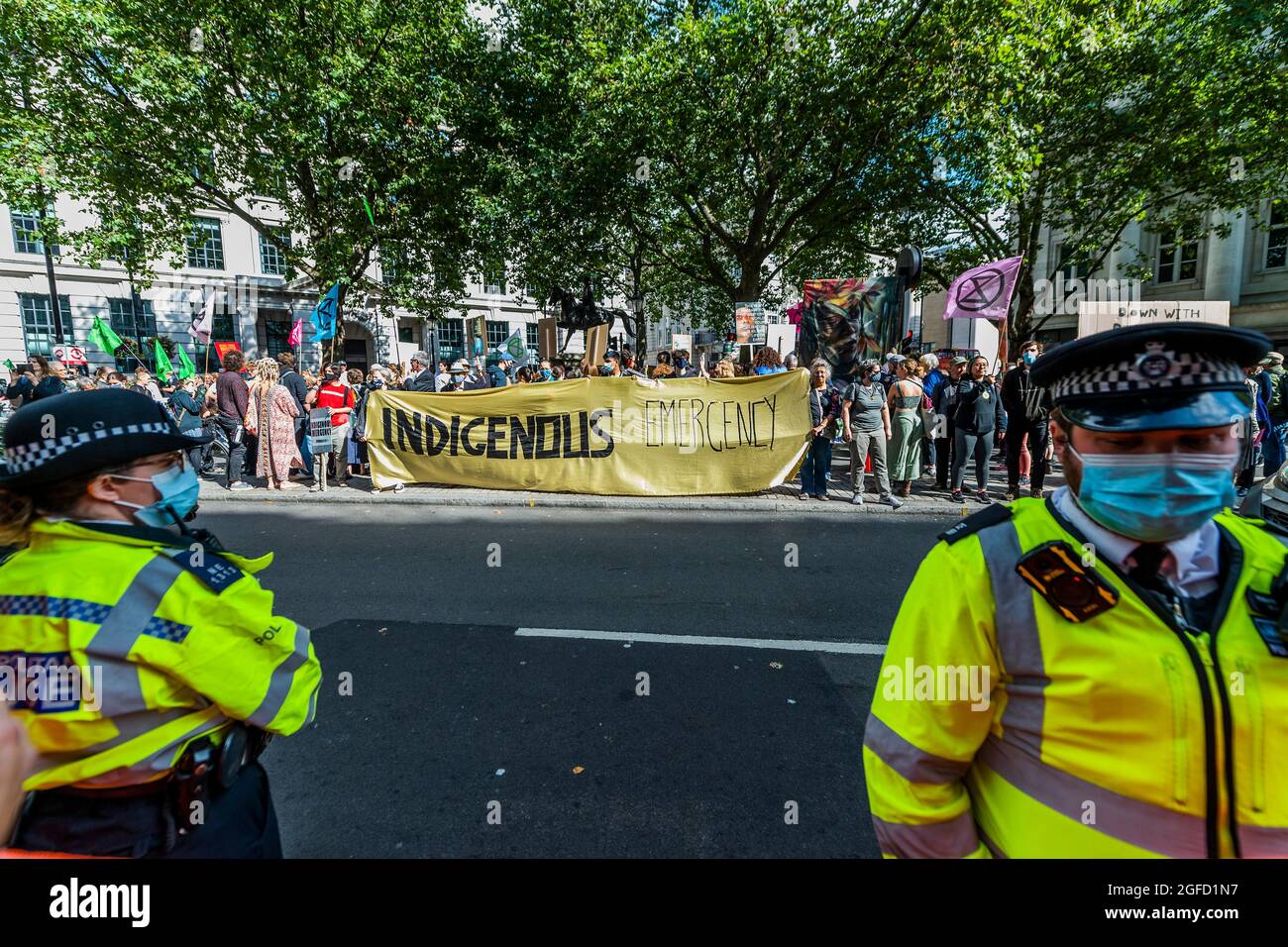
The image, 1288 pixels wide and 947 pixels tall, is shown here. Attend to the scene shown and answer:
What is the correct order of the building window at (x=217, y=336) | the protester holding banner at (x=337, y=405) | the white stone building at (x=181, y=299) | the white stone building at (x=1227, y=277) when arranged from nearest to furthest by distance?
the protester holding banner at (x=337, y=405) → the white stone building at (x=1227, y=277) → the white stone building at (x=181, y=299) → the building window at (x=217, y=336)

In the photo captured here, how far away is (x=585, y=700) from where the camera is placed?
12.1 feet

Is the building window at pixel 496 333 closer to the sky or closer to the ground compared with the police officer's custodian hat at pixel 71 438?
closer to the sky

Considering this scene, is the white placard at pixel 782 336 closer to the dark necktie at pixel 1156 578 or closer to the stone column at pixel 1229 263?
the stone column at pixel 1229 263

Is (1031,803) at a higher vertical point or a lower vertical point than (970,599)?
lower

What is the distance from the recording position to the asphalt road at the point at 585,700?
2.69 metres

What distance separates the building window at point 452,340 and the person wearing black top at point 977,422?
32.4 m

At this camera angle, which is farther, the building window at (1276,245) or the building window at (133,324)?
the building window at (133,324)

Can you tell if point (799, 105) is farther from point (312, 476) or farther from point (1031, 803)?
point (1031, 803)

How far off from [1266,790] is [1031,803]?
1.17ft

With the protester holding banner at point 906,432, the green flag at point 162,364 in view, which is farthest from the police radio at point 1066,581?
the green flag at point 162,364

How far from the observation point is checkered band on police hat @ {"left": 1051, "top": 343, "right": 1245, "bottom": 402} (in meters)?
1.25

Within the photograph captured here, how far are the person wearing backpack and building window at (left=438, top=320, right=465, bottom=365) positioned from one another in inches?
1353

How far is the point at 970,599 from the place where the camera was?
127 cm
